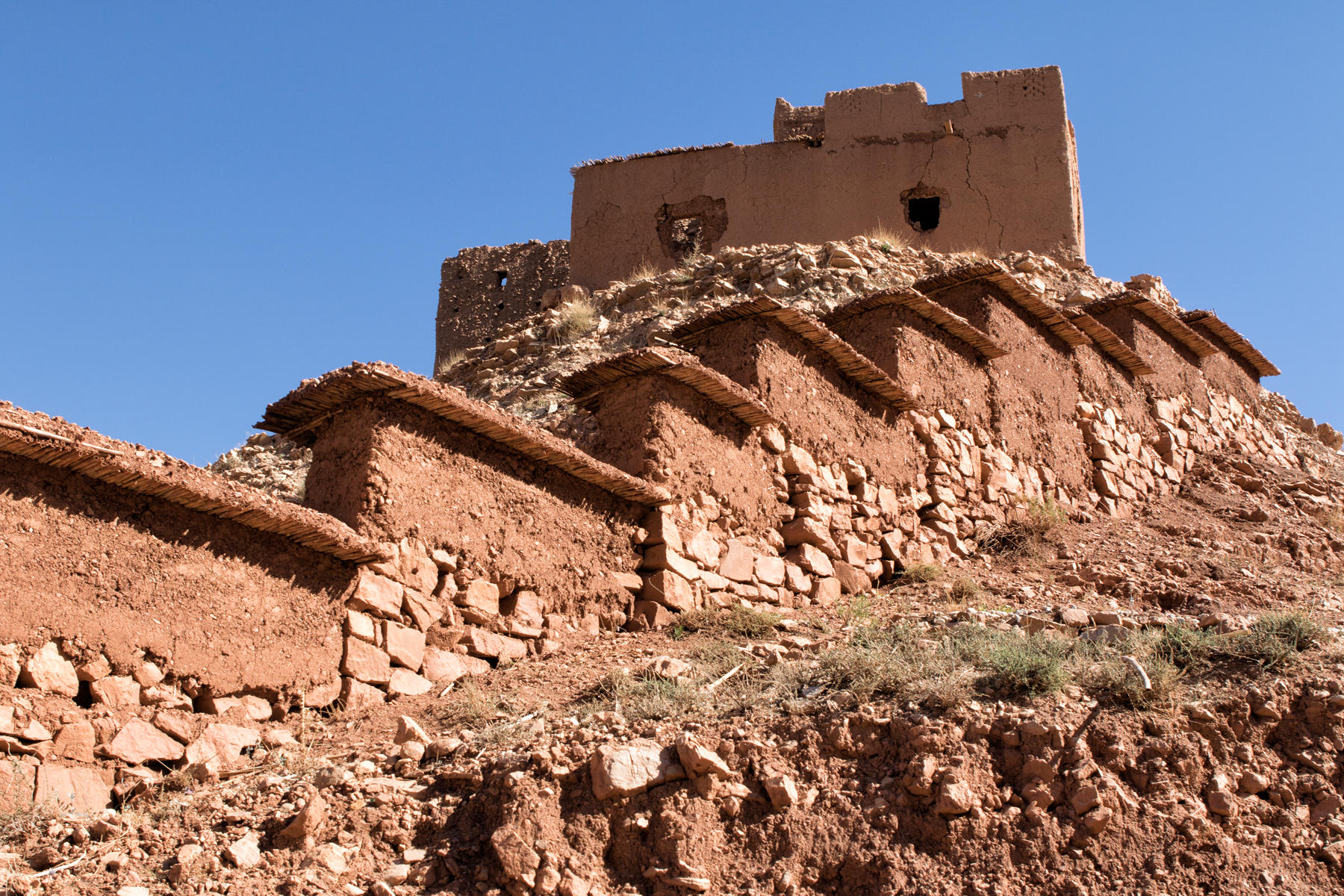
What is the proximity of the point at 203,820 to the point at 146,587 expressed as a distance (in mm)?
1255

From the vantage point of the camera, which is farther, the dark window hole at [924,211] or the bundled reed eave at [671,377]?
the dark window hole at [924,211]

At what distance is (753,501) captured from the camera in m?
8.13

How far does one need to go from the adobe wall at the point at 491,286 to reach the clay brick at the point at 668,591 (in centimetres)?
1032

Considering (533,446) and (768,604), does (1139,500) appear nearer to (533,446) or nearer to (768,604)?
(768,604)

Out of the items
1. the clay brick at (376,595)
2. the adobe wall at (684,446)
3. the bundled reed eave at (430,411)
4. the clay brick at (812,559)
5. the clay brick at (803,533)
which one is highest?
the adobe wall at (684,446)

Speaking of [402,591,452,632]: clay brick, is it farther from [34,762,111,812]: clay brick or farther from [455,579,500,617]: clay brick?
[34,762,111,812]: clay brick

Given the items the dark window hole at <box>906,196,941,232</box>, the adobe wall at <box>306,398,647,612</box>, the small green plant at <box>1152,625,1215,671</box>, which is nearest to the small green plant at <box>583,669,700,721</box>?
the adobe wall at <box>306,398,647,612</box>

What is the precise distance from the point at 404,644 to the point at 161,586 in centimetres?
129

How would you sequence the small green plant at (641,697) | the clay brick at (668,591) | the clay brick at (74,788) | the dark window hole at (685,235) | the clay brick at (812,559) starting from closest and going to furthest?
the clay brick at (74,788), the small green plant at (641,697), the clay brick at (668,591), the clay brick at (812,559), the dark window hole at (685,235)

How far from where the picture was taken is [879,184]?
1478 cm

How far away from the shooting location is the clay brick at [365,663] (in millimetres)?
5699

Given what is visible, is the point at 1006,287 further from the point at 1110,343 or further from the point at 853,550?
the point at 853,550

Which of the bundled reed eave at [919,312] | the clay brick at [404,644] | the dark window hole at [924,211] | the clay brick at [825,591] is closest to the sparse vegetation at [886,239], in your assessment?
the dark window hole at [924,211]

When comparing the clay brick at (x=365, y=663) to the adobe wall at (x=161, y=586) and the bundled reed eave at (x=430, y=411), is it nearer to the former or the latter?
the adobe wall at (x=161, y=586)
